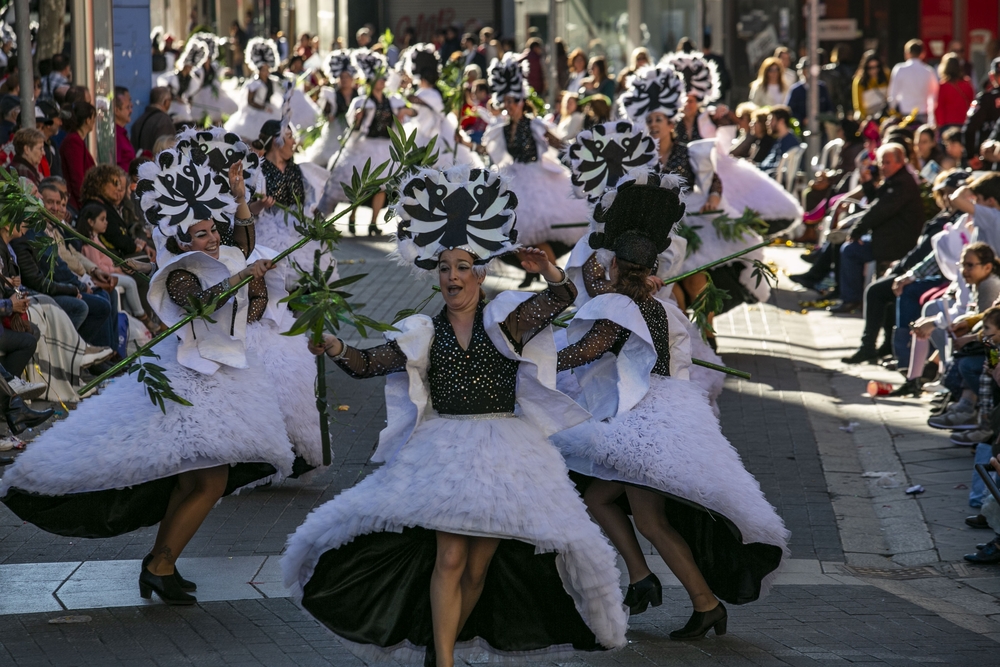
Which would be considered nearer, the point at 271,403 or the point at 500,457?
the point at 500,457

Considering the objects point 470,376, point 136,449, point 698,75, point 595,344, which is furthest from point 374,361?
point 698,75

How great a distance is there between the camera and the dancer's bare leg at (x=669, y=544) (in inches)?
231

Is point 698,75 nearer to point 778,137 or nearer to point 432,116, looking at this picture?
point 778,137

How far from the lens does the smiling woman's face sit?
5.29 metres

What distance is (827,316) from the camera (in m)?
14.4

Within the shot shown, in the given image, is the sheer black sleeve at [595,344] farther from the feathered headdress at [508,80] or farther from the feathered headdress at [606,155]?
the feathered headdress at [508,80]

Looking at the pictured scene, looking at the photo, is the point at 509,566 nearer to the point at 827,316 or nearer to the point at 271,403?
the point at 271,403

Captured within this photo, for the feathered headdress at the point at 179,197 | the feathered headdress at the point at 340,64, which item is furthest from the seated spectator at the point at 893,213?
the feathered headdress at the point at 340,64

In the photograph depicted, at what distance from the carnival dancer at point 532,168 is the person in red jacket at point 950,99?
848 cm

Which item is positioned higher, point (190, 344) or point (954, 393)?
point (190, 344)

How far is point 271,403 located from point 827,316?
9092 millimetres

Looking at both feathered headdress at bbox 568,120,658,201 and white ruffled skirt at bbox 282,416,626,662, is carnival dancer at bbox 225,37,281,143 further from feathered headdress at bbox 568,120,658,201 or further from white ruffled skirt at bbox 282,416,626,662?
white ruffled skirt at bbox 282,416,626,662

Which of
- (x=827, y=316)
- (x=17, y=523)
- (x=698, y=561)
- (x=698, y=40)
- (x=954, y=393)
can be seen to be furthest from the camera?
(x=698, y=40)

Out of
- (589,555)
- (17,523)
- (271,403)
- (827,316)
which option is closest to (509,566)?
(589,555)
